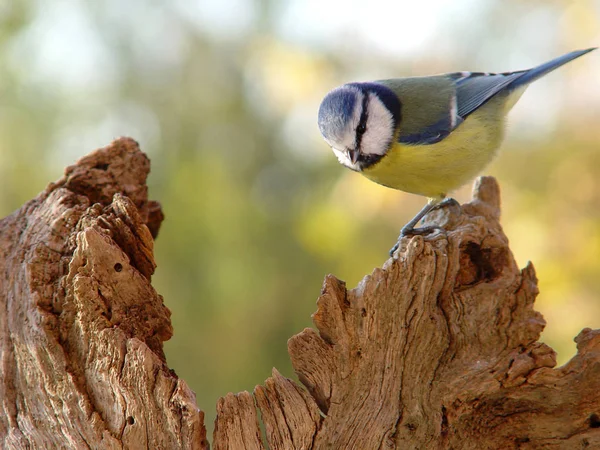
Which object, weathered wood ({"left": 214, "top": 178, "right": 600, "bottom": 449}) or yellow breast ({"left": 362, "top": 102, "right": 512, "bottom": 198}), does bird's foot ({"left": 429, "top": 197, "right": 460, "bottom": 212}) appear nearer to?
yellow breast ({"left": 362, "top": 102, "right": 512, "bottom": 198})

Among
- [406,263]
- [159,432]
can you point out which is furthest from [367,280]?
[159,432]

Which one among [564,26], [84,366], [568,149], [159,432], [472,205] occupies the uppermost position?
[564,26]

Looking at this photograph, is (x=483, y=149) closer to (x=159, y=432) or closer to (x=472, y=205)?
(x=472, y=205)

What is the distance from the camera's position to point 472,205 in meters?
1.59

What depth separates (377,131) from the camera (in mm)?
1624

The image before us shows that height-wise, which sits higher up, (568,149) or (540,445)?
(568,149)

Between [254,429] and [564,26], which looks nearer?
[254,429]

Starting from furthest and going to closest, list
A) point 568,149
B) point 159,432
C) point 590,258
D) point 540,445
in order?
point 568,149 < point 590,258 < point 540,445 < point 159,432

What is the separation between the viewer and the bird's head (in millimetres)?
1569

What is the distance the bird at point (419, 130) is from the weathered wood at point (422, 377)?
307mm

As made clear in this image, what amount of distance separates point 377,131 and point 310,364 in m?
0.71

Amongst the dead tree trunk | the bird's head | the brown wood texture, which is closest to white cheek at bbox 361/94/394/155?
the bird's head

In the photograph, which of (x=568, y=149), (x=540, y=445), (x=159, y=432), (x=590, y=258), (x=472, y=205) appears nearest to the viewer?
(x=159, y=432)

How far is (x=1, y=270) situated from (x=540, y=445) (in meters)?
1.09
